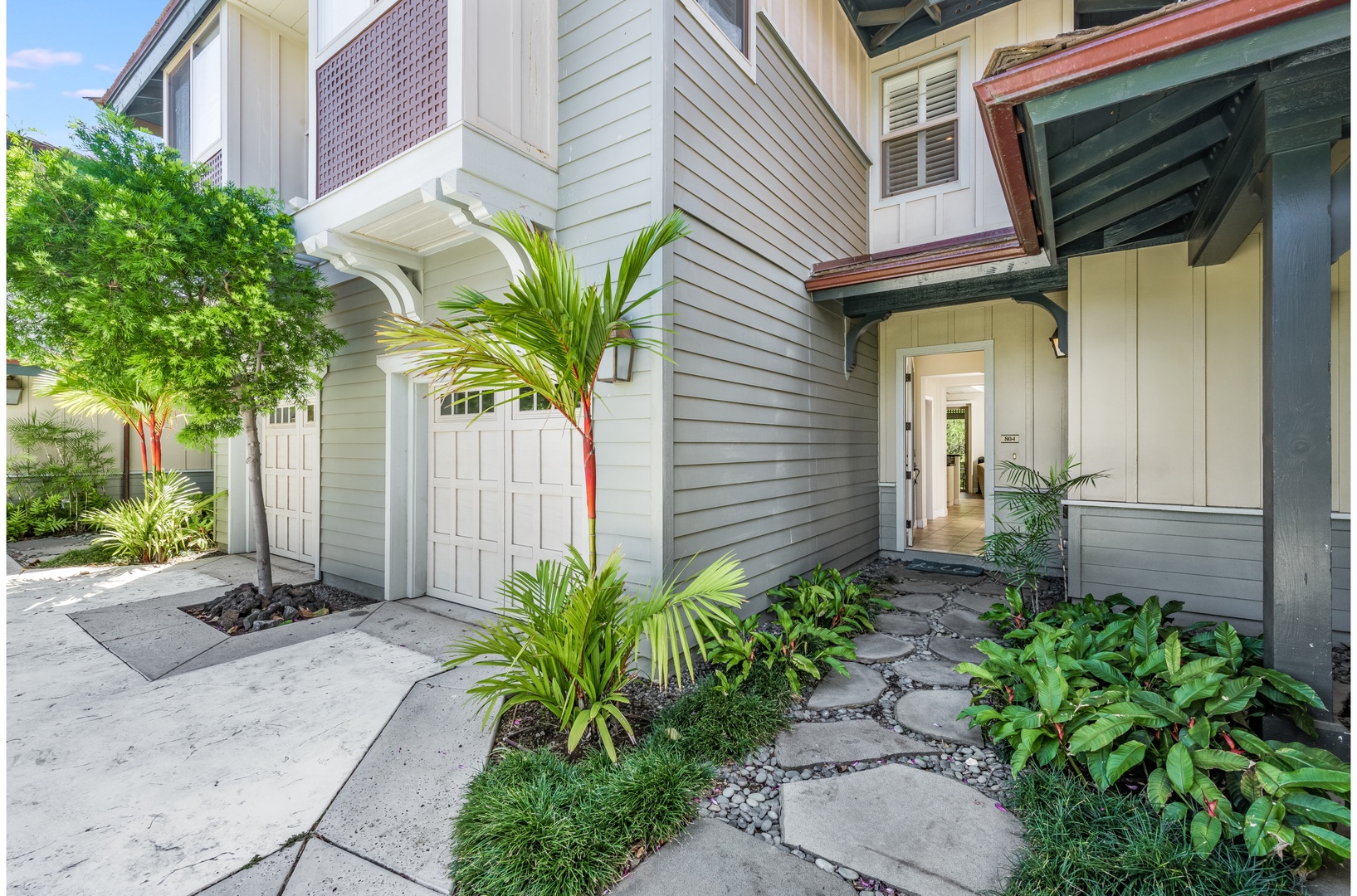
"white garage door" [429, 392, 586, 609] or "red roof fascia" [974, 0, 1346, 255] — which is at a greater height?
"red roof fascia" [974, 0, 1346, 255]

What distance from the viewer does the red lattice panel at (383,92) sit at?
2.96m

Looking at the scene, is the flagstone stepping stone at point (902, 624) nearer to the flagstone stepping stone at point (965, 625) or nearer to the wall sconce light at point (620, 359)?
the flagstone stepping stone at point (965, 625)

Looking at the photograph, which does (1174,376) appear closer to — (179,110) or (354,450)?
(354,450)

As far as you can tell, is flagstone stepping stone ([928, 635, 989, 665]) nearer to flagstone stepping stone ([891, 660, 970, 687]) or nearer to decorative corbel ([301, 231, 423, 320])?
flagstone stepping stone ([891, 660, 970, 687])

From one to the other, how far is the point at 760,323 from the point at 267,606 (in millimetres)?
4219

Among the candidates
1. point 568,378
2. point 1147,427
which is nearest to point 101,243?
point 568,378

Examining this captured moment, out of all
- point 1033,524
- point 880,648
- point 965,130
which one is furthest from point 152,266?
point 965,130

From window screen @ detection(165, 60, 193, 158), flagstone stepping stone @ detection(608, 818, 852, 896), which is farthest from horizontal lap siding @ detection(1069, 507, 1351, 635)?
window screen @ detection(165, 60, 193, 158)

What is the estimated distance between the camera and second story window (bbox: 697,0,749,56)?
3.51m

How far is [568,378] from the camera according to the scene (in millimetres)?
2461

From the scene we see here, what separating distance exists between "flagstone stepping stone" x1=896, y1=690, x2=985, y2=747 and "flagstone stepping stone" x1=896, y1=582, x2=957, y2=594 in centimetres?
186

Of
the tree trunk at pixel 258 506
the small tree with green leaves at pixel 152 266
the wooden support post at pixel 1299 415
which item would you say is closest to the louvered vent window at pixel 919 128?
the wooden support post at pixel 1299 415

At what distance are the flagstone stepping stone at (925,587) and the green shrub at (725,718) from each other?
224 cm

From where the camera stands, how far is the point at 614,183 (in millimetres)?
3049
